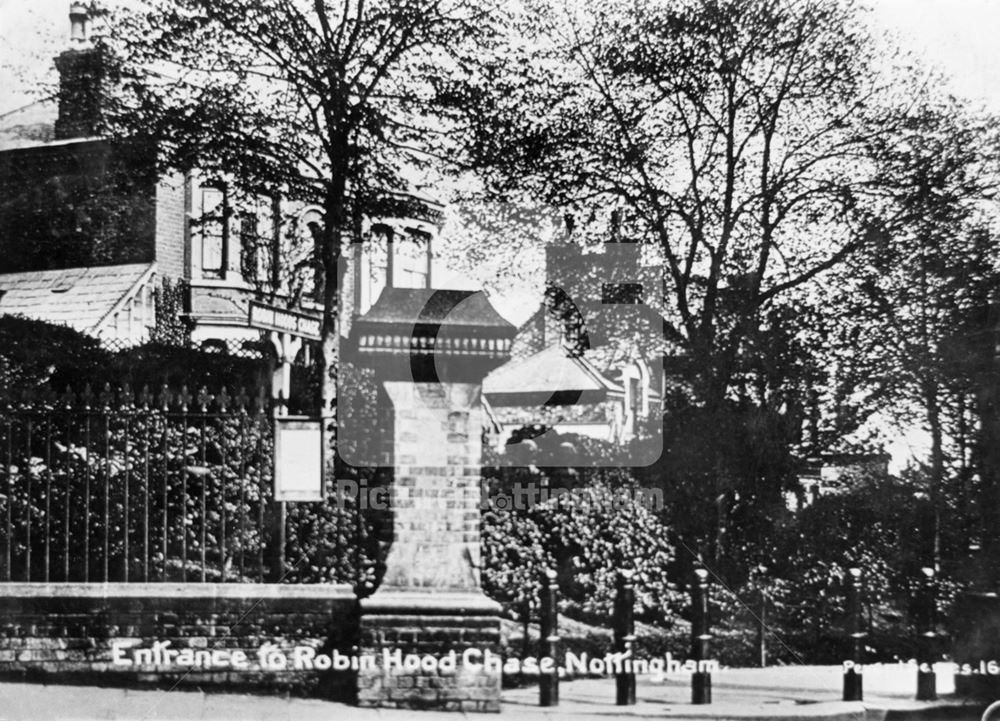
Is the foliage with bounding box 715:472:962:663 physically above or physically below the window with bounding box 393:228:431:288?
below

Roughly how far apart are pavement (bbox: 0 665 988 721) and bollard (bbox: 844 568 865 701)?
5 centimetres

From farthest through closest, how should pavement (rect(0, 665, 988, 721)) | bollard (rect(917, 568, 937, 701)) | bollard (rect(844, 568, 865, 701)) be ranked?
bollard (rect(917, 568, 937, 701)) → bollard (rect(844, 568, 865, 701)) → pavement (rect(0, 665, 988, 721))

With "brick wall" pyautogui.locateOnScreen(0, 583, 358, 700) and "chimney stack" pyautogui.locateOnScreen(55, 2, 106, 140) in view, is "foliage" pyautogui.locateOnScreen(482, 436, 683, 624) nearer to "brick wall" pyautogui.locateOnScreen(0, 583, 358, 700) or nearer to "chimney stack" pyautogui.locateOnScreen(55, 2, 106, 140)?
"brick wall" pyautogui.locateOnScreen(0, 583, 358, 700)

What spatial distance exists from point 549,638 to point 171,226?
3125 millimetres

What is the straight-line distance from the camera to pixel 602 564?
529 cm

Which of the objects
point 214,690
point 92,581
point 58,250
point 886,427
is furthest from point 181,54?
point 886,427

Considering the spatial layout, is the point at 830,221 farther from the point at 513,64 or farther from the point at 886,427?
the point at 513,64

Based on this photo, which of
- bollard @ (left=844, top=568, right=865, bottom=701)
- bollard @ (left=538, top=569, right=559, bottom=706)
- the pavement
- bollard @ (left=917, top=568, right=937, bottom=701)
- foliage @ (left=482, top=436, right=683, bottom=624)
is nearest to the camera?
the pavement

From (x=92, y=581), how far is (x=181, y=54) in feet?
9.77

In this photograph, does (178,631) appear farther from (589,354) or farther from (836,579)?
(836,579)

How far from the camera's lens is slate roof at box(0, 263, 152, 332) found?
511 cm

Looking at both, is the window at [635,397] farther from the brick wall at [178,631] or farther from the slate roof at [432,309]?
the brick wall at [178,631]

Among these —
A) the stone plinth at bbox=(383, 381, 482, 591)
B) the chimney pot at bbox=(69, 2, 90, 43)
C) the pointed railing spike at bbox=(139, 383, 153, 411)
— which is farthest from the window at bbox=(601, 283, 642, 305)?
the chimney pot at bbox=(69, 2, 90, 43)

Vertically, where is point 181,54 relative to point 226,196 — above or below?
above
